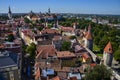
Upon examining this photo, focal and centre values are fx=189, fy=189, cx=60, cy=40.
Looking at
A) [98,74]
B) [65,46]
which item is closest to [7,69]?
[98,74]

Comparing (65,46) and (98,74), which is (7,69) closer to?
(98,74)

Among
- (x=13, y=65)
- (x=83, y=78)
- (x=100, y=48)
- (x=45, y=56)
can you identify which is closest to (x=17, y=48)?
(x=45, y=56)

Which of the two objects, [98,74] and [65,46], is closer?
[98,74]

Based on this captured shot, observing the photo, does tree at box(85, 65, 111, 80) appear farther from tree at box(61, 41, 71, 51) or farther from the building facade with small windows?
tree at box(61, 41, 71, 51)

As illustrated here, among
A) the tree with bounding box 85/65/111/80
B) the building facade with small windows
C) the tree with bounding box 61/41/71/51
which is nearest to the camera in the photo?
the building facade with small windows

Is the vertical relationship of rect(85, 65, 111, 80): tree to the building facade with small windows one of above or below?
below

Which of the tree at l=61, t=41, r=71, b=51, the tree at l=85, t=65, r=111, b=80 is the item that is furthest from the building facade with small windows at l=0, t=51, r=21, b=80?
the tree at l=61, t=41, r=71, b=51

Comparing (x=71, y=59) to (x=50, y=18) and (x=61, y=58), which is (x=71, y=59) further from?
(x=50, y=18)

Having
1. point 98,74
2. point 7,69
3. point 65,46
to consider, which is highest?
point 7,69

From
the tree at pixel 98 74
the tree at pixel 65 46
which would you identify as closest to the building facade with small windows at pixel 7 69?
the tree at pixel 98 74

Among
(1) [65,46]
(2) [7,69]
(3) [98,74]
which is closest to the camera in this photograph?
(2) [7,69]

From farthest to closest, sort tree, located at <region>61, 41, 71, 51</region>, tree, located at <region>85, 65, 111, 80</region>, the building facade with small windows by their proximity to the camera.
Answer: tree, located at <region>61, 41, 71, 51</region> → tree, located at <region>85, 65, 111, 80</region> → the building facade with small windows
